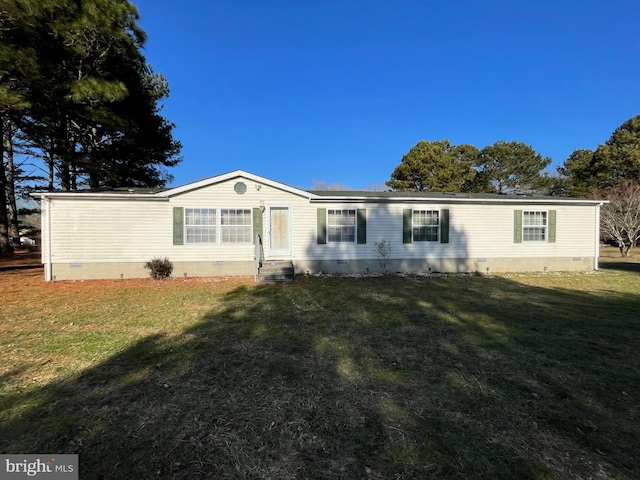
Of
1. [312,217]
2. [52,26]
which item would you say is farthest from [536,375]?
[52,26]

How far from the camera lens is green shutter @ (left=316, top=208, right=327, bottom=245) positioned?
38.2ft

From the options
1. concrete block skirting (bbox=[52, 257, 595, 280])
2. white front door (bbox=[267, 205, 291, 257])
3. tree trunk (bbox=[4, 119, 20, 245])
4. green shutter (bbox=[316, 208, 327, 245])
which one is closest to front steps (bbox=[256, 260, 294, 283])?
white front door (bbox=[267, 205, 291, 257])

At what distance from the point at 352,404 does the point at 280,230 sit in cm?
900

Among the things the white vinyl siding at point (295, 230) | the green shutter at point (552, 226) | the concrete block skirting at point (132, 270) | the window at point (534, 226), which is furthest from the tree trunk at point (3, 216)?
the green shutter at point (552, 226)

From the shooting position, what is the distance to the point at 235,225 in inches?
444

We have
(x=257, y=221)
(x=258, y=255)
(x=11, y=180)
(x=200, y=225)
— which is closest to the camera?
(x=258, y=255)

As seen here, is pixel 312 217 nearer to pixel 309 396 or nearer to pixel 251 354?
pixel 251 354

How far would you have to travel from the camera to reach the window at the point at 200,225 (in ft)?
36.0

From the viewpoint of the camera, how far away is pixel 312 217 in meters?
11.6

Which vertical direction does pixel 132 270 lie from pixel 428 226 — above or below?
below

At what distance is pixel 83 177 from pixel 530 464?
22.6 m

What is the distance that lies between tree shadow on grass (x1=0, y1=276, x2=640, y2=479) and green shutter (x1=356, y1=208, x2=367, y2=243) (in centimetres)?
652

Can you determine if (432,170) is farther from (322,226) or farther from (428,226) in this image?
(322,226)

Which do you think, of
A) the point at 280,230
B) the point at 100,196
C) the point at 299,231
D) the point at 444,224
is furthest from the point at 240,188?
the point at 444,224
